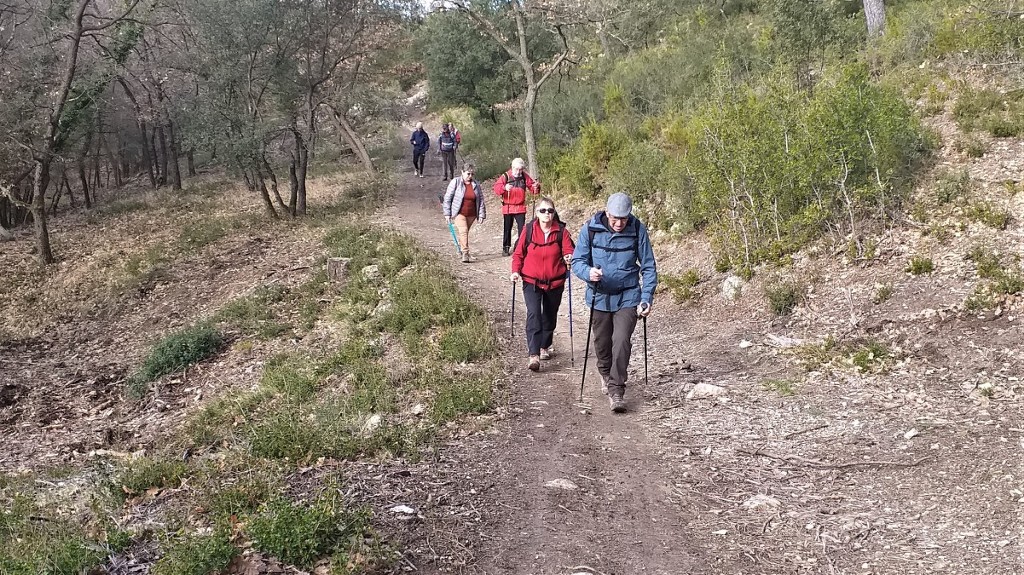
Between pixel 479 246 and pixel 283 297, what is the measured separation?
14.4 ft

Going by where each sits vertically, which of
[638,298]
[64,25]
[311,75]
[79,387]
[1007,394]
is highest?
[64,25]

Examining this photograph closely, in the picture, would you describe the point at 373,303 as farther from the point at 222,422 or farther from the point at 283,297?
the point at 222,422

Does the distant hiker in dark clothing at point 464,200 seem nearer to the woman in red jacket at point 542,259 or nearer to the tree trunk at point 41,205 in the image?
the woman in red jacket at point 542,259

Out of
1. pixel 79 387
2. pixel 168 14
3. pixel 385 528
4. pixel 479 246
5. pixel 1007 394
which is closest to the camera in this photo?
pixel 385 528

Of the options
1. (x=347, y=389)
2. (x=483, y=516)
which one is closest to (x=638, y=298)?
(x=483, y=516)

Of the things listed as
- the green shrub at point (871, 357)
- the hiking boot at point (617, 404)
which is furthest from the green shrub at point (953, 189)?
the hiking boot at point (617, 404)

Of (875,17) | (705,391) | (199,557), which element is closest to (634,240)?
(705,391)

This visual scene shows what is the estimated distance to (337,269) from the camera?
13812 millimetres

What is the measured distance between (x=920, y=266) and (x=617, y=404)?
3.86 metres

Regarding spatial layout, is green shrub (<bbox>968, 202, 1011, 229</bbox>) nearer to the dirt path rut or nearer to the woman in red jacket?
the dirt path rut

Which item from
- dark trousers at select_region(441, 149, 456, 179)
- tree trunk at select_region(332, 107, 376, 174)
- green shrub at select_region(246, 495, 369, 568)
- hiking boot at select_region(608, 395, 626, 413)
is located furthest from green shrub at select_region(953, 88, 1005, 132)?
tree trunk at select_region(332, 107, 376, 174)

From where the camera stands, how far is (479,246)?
1546 centimetres

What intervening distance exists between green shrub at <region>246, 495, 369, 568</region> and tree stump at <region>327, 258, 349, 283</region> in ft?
31.8

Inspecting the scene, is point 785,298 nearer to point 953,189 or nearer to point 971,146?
point 953,189
